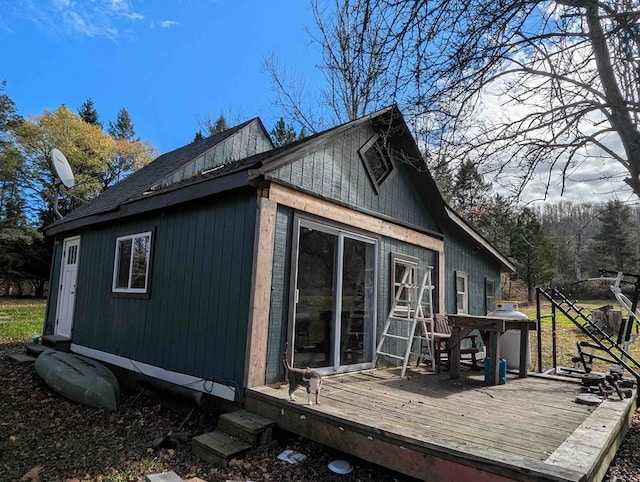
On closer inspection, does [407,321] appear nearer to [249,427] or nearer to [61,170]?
[249,427]

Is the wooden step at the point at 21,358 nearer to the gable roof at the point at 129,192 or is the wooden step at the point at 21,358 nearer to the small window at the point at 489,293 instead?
the gable roof at the point at 129,192

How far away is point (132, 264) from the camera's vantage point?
6.39m

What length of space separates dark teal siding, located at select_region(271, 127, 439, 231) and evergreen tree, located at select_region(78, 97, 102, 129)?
99.5 ft

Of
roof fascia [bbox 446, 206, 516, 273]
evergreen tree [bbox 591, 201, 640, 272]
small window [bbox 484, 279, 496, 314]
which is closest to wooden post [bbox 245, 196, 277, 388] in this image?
roof fascia [bbox 446, 206, 516, 273]

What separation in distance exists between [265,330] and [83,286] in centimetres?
520

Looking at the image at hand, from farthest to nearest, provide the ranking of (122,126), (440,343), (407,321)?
(122,126)
(407,321)
(440,343)

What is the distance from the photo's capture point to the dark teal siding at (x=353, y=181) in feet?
17.4

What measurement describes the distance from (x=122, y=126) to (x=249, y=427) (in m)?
35.1

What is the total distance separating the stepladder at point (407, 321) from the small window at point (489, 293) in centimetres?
481

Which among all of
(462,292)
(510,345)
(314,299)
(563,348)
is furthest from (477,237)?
(314,299)

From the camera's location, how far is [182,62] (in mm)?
11781

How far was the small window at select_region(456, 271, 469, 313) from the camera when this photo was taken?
9.57m

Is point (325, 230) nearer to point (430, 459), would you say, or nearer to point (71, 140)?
point (430, 459)

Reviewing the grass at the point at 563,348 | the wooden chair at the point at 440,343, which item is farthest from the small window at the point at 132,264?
the grass at the point at 563,348
